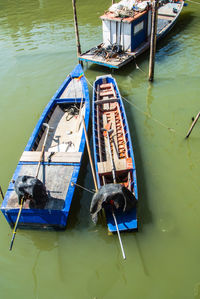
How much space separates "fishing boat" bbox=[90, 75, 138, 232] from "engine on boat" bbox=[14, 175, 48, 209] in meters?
1.61

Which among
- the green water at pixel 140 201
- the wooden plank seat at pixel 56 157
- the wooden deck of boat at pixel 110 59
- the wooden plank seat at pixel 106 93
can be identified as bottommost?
the green water at pixel 140 201

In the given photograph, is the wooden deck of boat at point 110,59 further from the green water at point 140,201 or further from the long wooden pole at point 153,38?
the long wooden pole at point 153,38

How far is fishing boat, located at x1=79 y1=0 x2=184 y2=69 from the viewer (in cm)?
1525

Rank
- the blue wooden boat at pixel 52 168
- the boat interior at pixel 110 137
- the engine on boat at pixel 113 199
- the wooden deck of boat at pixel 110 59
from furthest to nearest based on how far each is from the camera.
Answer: the wooden deck of boat at pixel 110 59 → the boat interior at pixel 110 137 → the blue wooden boat at pixel 52 168 → the engine on boat at pixel 113 199

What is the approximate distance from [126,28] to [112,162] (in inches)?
426

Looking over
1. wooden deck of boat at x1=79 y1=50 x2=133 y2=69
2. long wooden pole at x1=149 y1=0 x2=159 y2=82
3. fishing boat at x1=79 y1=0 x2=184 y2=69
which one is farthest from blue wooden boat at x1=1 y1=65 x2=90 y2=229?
fishing boat at x1=79 y1=0 x2=184 y2=69

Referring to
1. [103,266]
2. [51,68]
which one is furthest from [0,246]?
[51,68]

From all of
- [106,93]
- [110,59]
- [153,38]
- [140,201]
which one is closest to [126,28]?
[110,59]

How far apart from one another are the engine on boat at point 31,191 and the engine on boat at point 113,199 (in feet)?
5.38

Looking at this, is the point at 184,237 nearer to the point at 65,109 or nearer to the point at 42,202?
the point at 42,202

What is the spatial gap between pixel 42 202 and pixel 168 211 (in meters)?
4.27

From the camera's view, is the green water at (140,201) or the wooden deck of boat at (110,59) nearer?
the green water at (140,201)

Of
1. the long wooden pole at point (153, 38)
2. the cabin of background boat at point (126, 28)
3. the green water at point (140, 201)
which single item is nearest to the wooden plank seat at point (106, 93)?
the green water at point (140, 201)

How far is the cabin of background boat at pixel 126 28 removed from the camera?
1524cm
